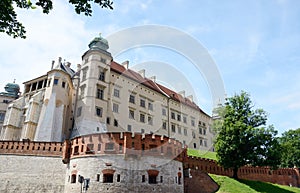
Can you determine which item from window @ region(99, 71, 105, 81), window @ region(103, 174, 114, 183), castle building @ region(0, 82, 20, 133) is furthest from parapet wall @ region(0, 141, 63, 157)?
castle building @ region(0, 82, 20, 133)

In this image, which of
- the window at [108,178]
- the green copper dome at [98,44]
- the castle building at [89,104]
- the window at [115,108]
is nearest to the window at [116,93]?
the castle building at [89,104]

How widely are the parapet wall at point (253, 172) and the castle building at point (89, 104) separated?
543 inches

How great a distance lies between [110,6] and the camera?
26.8ft

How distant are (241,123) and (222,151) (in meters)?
4.46

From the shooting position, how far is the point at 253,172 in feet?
132

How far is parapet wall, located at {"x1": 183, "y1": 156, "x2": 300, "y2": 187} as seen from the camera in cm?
3272

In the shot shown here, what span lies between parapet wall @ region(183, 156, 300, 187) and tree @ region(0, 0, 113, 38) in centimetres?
2336

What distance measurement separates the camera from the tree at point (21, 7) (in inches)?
322

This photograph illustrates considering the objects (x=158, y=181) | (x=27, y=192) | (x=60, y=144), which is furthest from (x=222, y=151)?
(x=27, y=192)

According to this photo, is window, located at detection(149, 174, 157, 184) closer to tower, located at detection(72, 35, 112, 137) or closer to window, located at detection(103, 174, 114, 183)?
window, located at detection(103, 174, 114, 183)

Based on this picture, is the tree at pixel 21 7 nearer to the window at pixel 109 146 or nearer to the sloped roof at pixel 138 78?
the window at pixel 109 146

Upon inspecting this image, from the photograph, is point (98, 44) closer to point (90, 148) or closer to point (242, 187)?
point (90, 148)

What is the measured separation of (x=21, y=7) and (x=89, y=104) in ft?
99.7

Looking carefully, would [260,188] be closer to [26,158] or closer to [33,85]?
[26,158]
